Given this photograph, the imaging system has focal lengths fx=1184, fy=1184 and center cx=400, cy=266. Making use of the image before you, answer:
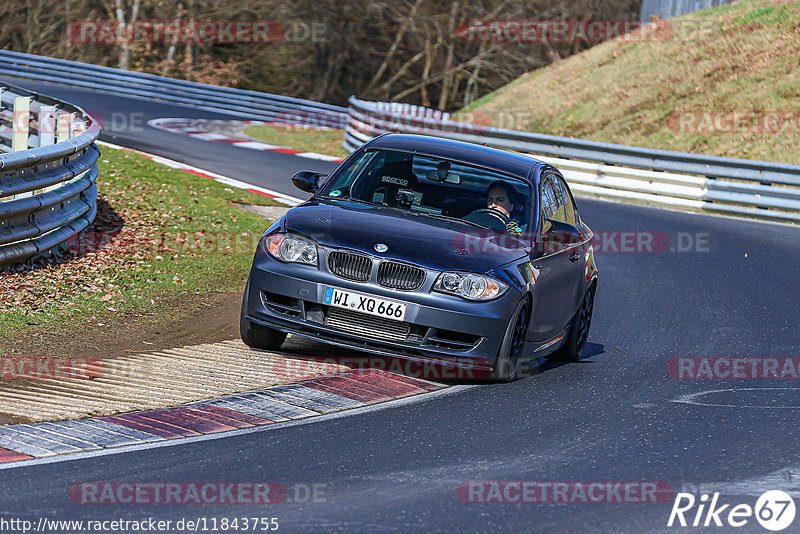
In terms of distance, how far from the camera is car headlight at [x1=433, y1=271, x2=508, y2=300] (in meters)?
7.48

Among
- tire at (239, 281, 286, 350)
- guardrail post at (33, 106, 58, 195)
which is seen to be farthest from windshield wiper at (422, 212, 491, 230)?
guardrail post at (33, 106, 58, 195)

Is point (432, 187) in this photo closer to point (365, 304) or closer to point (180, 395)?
point (365, 304)

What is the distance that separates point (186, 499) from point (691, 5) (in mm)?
34864

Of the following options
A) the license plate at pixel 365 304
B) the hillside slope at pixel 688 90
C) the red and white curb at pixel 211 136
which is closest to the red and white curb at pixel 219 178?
the red and white curb at pixel 211 136

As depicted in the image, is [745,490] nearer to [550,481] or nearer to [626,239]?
[550,481]

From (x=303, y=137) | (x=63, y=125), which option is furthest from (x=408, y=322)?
(x=303, y=137)

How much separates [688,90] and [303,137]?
34.1ft

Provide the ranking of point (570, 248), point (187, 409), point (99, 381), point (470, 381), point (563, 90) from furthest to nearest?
point (563, 90) < point (570, 248) < point (470, 381) < point (99, 381) < point (187, 409)

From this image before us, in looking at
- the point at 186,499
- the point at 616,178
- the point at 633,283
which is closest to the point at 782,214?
the point at 616,178

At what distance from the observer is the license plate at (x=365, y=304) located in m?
7.44

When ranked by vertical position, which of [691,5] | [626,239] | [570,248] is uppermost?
[691,5]

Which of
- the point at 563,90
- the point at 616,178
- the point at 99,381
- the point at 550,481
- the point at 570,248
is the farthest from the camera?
the point at 563,90

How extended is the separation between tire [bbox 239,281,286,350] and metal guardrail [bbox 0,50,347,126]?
2573 cm

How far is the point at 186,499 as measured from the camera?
5.03 meters
